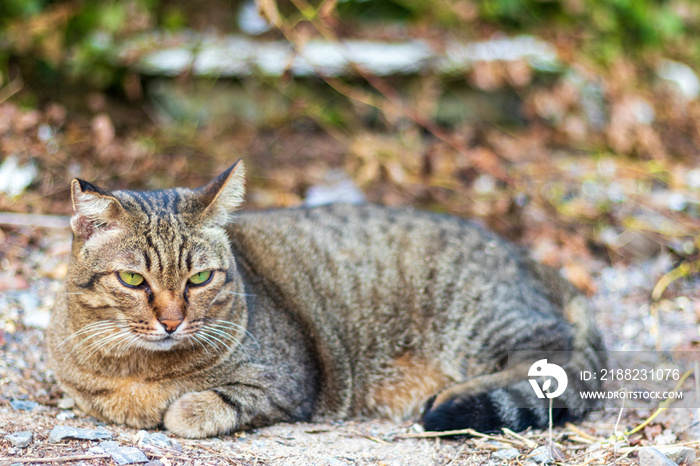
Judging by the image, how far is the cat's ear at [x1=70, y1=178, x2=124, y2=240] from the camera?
7.73 feet

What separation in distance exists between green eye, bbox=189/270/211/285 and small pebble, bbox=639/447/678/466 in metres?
1.77

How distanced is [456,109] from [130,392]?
4991 mm

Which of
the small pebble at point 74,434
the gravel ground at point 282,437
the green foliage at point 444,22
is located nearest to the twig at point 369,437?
the gravel ground at point 282,437

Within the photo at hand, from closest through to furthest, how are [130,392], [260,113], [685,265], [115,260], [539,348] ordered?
[115,260] → [130,392] → [539,348] → [685,265] → [260,113]

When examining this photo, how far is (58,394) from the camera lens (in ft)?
9.30

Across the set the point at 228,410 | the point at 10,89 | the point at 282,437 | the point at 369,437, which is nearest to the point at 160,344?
the point at 228,410

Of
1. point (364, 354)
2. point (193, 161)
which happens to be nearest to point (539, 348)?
point (364, 354)

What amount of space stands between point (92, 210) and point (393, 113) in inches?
135

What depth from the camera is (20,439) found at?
2189 mm

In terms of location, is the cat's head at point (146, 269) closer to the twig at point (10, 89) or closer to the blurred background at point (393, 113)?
the blurred background at point (393, 113)

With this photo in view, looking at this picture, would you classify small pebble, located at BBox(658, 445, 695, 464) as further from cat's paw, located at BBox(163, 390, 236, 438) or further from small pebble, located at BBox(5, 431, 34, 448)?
small pebble, located at BBox(5, 431, 34, 448)

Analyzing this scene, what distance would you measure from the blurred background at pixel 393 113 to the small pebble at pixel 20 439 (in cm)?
151

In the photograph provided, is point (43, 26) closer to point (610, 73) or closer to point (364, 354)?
point (364, 354)

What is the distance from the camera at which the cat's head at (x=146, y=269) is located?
2395 millimetres
